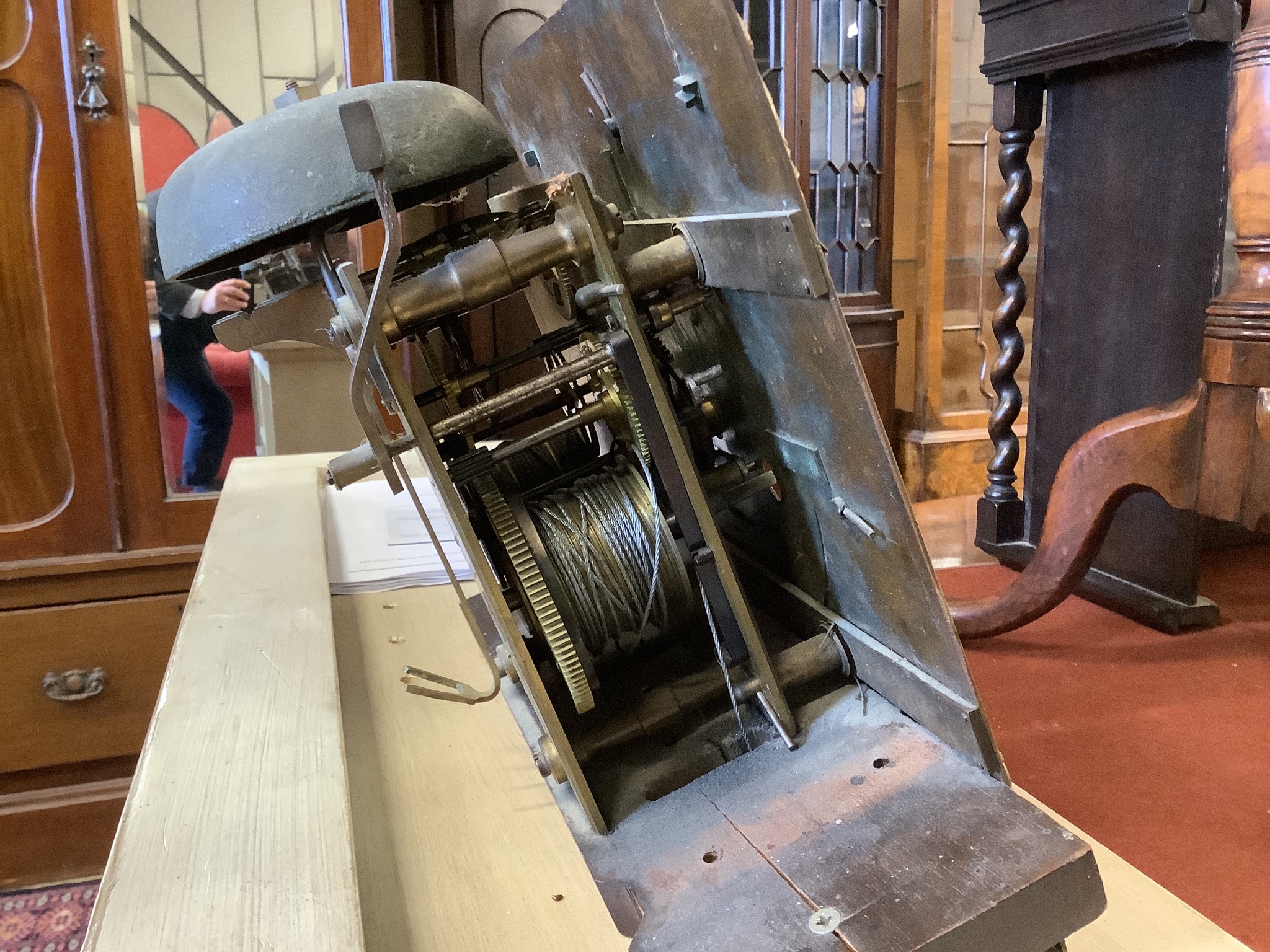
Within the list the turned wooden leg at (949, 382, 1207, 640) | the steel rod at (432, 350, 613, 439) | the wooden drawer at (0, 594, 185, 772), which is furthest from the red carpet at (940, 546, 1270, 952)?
the wooden drawer at (0, 594, 185, 772)

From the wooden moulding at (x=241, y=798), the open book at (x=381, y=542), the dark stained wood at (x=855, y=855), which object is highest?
the wooden moulding at (x=241, y=798)

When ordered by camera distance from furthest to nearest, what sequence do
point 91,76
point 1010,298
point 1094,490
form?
point 91,76 < point 1010,298 < point 1094,490

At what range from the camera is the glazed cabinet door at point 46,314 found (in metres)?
1.77

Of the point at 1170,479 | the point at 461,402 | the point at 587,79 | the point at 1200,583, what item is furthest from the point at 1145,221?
the point at 461,402

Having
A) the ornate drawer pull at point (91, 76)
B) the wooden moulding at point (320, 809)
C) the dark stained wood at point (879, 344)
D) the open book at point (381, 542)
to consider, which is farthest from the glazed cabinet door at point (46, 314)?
the dark stained wood at point (879, 344)

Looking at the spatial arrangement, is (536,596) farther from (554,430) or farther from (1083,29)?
(1083,29)

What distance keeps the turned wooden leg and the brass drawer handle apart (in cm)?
174

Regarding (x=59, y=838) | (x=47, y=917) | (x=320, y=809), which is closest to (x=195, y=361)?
(x=59, y=838)

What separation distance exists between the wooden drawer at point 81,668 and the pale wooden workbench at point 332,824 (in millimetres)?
1143

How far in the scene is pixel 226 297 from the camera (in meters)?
1.93

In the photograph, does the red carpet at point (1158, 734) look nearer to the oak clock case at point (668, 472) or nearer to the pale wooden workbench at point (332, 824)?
the pale wooden workbench at point (332, 824)

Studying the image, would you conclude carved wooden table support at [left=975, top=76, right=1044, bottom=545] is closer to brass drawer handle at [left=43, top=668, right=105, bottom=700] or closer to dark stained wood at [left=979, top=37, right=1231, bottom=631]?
dark stained wood at [left=979, top=37, right=1231, bottom=631]

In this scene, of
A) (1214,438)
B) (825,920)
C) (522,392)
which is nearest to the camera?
(825,920)

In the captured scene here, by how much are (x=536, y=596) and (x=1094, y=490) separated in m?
0.58
